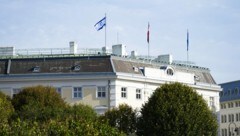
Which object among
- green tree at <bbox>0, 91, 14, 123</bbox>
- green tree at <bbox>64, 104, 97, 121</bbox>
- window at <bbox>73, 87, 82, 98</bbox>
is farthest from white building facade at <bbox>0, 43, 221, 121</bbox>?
green tree at <bbox>0, 91, 14, 123</bbox>

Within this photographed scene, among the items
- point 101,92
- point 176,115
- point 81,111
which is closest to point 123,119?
point 81,111

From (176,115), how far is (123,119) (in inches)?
316

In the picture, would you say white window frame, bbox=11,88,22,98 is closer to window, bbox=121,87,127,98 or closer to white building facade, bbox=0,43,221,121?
white building facade, bbox=0,43,221,121

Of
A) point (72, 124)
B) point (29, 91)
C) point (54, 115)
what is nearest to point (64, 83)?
point (29, 91)

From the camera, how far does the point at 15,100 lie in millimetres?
75188

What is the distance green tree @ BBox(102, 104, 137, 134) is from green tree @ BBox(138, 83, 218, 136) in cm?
254

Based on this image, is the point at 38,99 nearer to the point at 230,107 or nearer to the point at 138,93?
the point at 138,93

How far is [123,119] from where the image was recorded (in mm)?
73438

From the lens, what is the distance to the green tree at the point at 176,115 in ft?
221

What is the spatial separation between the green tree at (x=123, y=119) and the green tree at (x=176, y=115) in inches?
99.9

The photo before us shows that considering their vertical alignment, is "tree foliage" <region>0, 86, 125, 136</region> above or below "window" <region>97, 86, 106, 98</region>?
below

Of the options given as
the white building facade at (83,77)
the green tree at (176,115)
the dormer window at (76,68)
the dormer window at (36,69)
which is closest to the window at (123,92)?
the white building facade at (83,77)

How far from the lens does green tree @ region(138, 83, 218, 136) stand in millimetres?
67250

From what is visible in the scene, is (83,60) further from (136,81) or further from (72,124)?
(72,124)
